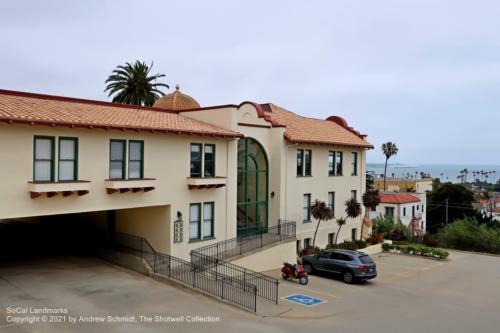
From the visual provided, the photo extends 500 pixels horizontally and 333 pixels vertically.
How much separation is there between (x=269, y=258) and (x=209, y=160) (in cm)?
604

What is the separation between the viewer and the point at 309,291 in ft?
65.9

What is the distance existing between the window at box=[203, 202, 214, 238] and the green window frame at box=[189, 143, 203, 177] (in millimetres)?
1623

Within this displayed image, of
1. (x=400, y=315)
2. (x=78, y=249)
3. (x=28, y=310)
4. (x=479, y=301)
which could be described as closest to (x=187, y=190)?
(x=78, y=249)

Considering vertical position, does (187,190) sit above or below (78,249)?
above

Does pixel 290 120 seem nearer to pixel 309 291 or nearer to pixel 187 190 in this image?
pixel 187 190

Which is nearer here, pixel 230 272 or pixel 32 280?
pixel 32 280

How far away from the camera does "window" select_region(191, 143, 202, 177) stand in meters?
22.0

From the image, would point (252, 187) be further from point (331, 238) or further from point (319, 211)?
point (331, 238)

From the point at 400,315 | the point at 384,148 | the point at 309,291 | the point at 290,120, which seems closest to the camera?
the point at 400,315

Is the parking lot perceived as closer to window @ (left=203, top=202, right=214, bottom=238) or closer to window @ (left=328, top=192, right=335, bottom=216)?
window @ (left=203, top=202, right=214, bottom=238)

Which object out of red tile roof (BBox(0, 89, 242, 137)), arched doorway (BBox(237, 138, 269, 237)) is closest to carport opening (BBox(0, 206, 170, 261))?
red tile roof (BBox(0, 89, 242, 137))

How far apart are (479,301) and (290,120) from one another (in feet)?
55.0

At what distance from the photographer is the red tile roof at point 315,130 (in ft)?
96.5

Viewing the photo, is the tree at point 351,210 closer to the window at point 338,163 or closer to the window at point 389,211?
→ the window at point 338,163
